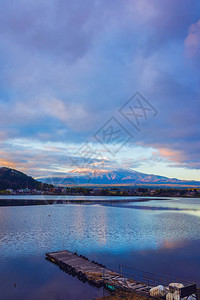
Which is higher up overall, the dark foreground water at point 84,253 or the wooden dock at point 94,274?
the wooden dock at point 94,274

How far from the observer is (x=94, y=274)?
2897cm

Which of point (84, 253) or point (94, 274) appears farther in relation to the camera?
point (84, 253)

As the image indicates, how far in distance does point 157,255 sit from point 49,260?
18.5 metres

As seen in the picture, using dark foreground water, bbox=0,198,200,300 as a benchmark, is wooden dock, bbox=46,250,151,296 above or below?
above

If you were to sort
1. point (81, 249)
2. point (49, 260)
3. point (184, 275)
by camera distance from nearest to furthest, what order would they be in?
1. point (184, 275)
2. point (49, 260)
3. point (81, 249)

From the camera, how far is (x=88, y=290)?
26.3 m

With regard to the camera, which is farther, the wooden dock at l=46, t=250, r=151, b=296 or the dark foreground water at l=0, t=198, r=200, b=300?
the dark foreground water at l=0, t=198, r=200, b=300

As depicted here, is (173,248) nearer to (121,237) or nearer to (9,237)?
(121,237)

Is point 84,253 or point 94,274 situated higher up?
point 94,274

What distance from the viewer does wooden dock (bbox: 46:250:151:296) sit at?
2470 centimetres

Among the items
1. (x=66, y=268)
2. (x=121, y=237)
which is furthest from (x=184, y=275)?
(x=121, y=237)

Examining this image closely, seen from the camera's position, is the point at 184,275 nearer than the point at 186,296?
No

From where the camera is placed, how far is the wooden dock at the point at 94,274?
24703 millimetres

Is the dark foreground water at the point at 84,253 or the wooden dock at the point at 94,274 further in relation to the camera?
the dark foreground water at the point at 84,253
